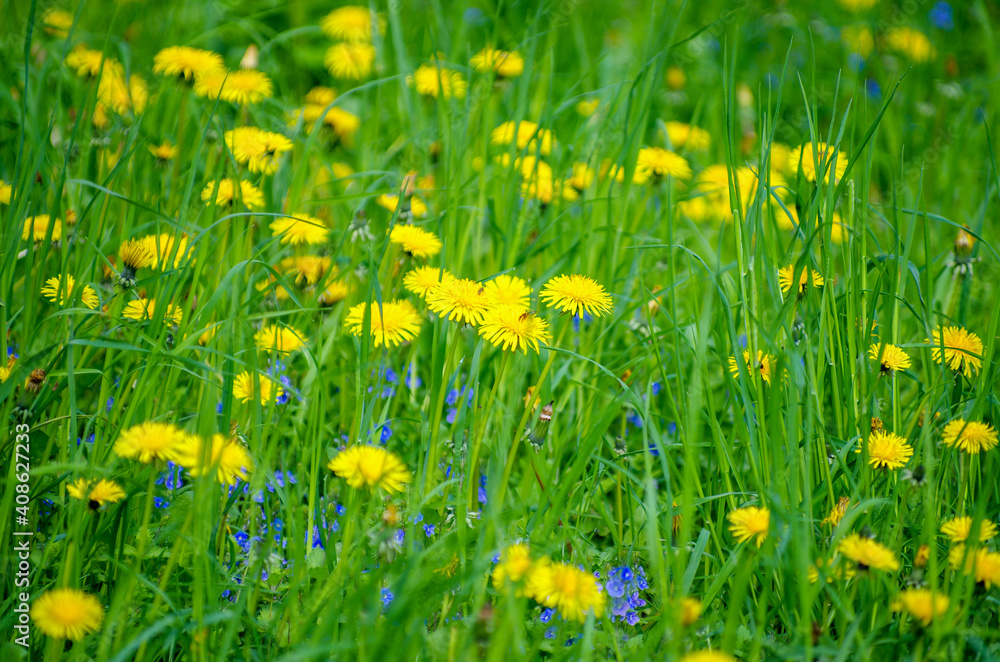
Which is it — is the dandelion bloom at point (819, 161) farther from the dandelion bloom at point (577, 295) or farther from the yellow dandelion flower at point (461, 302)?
the yellow dandelion flower at point (461, 302)

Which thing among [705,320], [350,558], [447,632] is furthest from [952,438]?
[350,558]

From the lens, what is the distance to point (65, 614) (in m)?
1.02

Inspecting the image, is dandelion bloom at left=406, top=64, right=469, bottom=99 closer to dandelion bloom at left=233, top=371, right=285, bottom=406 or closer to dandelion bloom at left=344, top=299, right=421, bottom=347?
dandelion bloom at left=344, top=299, right=421, bottom=347

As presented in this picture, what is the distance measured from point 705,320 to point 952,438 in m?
0.50

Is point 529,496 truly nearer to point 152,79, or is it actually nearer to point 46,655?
point 46,655

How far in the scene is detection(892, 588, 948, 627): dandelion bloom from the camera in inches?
42.6

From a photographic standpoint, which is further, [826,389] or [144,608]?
[826,389]

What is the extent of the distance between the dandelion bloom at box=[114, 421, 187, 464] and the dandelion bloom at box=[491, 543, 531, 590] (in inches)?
20.5

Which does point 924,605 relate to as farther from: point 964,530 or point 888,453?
point 888,453

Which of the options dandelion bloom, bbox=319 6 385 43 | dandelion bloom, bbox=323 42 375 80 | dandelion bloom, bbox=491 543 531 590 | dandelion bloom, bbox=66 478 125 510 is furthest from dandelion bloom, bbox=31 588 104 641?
dandelion bloom, bbox=319 6 385 43

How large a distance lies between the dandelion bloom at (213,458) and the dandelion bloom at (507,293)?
53cm

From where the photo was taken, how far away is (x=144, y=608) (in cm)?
133

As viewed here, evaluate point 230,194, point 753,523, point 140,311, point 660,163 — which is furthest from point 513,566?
point 660,163

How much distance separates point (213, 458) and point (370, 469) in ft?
0.82
